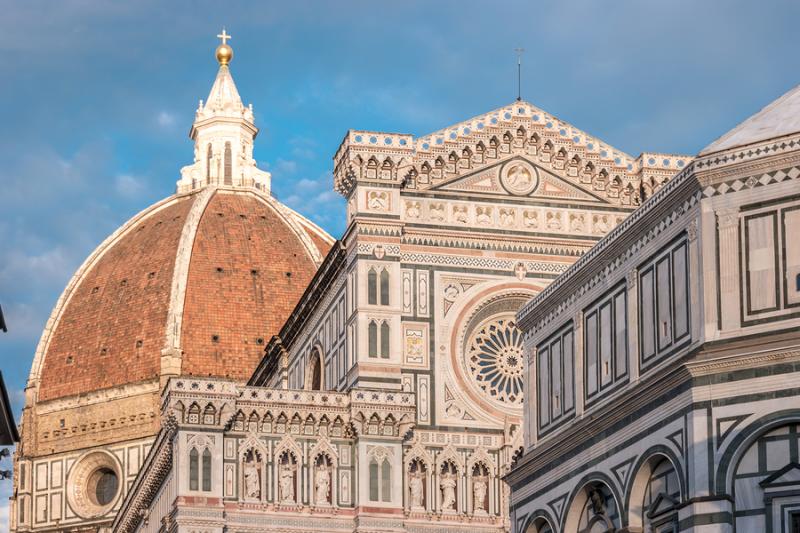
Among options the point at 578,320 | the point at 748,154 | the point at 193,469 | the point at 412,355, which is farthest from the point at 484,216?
the point at 748,154

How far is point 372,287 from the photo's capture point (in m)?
56.0

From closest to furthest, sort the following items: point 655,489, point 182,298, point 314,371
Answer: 1. point 655,489
2. point 314,371
3. point 182,298

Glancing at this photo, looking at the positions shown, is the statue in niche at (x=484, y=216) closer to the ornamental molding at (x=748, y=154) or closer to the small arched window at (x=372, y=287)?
the small arched window at (x=372, y=287)

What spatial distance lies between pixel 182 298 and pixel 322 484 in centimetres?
5887

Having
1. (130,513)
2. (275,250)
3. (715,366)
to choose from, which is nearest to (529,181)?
(130,513)

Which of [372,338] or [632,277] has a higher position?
[372,338]

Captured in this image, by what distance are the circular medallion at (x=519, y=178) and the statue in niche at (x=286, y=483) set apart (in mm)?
10843

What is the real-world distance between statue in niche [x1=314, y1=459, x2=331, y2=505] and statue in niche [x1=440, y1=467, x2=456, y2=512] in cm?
332

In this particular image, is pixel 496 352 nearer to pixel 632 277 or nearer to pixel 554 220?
pixel 554 220

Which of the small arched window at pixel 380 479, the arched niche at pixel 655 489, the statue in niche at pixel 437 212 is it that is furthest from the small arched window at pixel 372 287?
the arched niche at pixel 655 489

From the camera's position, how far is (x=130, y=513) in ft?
212

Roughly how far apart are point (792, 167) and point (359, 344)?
86.3 ft

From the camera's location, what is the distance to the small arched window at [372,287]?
5588cm

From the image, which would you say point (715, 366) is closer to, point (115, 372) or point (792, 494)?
point (792, 494)
